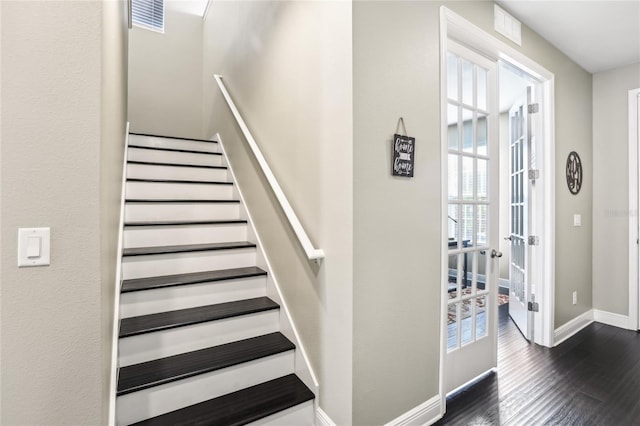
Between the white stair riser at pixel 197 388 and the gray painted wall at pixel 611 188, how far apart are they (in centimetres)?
361

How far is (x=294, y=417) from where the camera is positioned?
1.69 m

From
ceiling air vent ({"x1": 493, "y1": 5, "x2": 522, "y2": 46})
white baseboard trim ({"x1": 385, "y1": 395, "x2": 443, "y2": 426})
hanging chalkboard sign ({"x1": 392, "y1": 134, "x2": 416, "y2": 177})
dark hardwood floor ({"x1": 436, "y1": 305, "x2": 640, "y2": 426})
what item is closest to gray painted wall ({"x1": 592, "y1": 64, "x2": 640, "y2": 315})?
dark hardwood floor ({"x1": 436, "y1": 305, "x2": 640, "y2": 426})

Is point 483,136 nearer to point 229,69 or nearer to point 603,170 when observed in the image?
point 603,170

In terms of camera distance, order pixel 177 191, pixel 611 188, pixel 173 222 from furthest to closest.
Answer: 1. pixel 611 188
2. pixel 177 191
3. pixel 173 222

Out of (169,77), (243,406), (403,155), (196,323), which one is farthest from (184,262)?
(169,77)

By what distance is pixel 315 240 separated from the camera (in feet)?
5.81

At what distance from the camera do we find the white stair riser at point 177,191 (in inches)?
110

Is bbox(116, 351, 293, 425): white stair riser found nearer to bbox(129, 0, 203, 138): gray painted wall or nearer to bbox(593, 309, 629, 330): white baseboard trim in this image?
bbox(593, 309, 629, 330): white baseboard trim

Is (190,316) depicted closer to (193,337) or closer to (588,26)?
(193,337)

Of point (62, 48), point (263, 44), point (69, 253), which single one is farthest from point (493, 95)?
point (69, 253)

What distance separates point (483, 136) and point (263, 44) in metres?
1.84

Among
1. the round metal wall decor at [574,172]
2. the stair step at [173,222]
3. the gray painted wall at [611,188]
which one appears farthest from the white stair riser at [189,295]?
the gray painted wall at [611,188]

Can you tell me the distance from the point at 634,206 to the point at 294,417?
12.8ft

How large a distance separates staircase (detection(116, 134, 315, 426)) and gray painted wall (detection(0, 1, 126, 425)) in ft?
1.68
